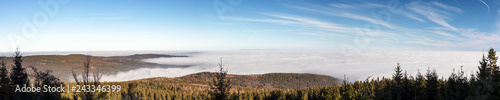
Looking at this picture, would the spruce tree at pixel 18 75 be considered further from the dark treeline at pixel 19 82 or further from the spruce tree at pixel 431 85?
the spruce tree at pixel 431 85

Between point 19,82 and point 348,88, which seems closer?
point 19,82

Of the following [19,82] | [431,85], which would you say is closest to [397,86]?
[431,85]

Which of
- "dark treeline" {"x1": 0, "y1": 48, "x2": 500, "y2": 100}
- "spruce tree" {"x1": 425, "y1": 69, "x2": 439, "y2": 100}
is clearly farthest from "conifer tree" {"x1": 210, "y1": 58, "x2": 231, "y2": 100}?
"spruce tree" {"x1": 425, "y1": 69, "x2": 439, "y2": 100}

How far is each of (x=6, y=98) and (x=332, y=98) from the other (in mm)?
66692

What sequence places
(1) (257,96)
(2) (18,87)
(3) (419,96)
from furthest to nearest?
(1) (257,96), (3) (419,96), (2) (18,87)

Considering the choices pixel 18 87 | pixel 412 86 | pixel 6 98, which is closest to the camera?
pixel 6 98

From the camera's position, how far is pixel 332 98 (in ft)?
219

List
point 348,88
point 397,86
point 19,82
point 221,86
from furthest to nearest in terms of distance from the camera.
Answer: point 397,86
point 348,88
point 19,82
point 221,86

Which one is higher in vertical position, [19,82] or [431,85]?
[19,82]

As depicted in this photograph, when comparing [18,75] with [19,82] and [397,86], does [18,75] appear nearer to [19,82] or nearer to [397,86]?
[19,82]

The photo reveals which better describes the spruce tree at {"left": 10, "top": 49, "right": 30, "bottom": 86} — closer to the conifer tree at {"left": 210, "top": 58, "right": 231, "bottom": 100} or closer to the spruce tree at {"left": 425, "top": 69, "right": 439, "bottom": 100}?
the conifer tree at {"left": 210, "top": 58, "right": 231, "bottom": 100}

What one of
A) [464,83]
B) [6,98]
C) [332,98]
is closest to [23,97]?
[6,98]

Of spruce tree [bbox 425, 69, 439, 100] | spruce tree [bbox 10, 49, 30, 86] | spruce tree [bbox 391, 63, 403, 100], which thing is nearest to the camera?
spruce tree [bbox 10, 49, 30, 86]

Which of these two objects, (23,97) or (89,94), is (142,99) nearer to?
(23,97)
